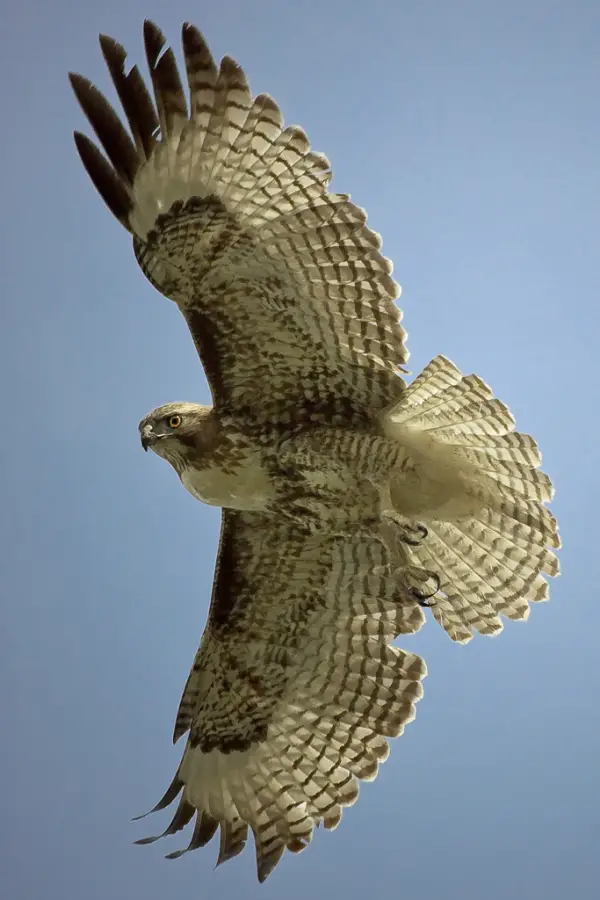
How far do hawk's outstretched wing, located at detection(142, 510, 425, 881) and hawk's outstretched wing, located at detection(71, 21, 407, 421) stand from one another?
877 millimetres

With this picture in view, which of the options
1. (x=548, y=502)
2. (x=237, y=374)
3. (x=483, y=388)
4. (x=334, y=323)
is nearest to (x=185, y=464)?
(x=237, y=374)

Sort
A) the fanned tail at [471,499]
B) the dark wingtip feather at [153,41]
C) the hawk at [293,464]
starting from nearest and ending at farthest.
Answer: the dark wingtip feather at [153,41] < the hawk at [293,464] < the fanned tail at [471,499]

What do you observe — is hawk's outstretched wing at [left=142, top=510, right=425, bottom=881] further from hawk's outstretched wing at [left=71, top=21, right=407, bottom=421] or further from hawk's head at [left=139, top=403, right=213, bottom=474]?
hawk's outstretched wing at [left=71, top=21, right=407, bottom=421]

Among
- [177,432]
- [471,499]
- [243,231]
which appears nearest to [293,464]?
[177,432]

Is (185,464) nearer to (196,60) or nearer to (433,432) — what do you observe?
(433,432)

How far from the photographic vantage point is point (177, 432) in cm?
417

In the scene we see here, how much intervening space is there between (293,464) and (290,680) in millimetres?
1221

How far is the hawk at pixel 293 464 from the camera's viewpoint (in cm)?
379

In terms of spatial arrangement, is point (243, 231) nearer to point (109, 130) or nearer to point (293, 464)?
point (109, 130)

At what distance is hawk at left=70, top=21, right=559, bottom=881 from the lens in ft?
12.4

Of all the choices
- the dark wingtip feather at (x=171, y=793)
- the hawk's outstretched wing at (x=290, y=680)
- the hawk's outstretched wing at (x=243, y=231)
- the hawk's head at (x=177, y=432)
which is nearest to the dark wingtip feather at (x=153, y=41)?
the hawk's outstretched wing at (x=243, y=231)

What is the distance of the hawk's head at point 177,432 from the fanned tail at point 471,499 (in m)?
0.81

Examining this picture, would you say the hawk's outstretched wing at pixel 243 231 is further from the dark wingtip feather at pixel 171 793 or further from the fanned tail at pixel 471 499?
the dark wingtip feather at pixel 171 793

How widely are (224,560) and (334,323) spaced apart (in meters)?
1.33
